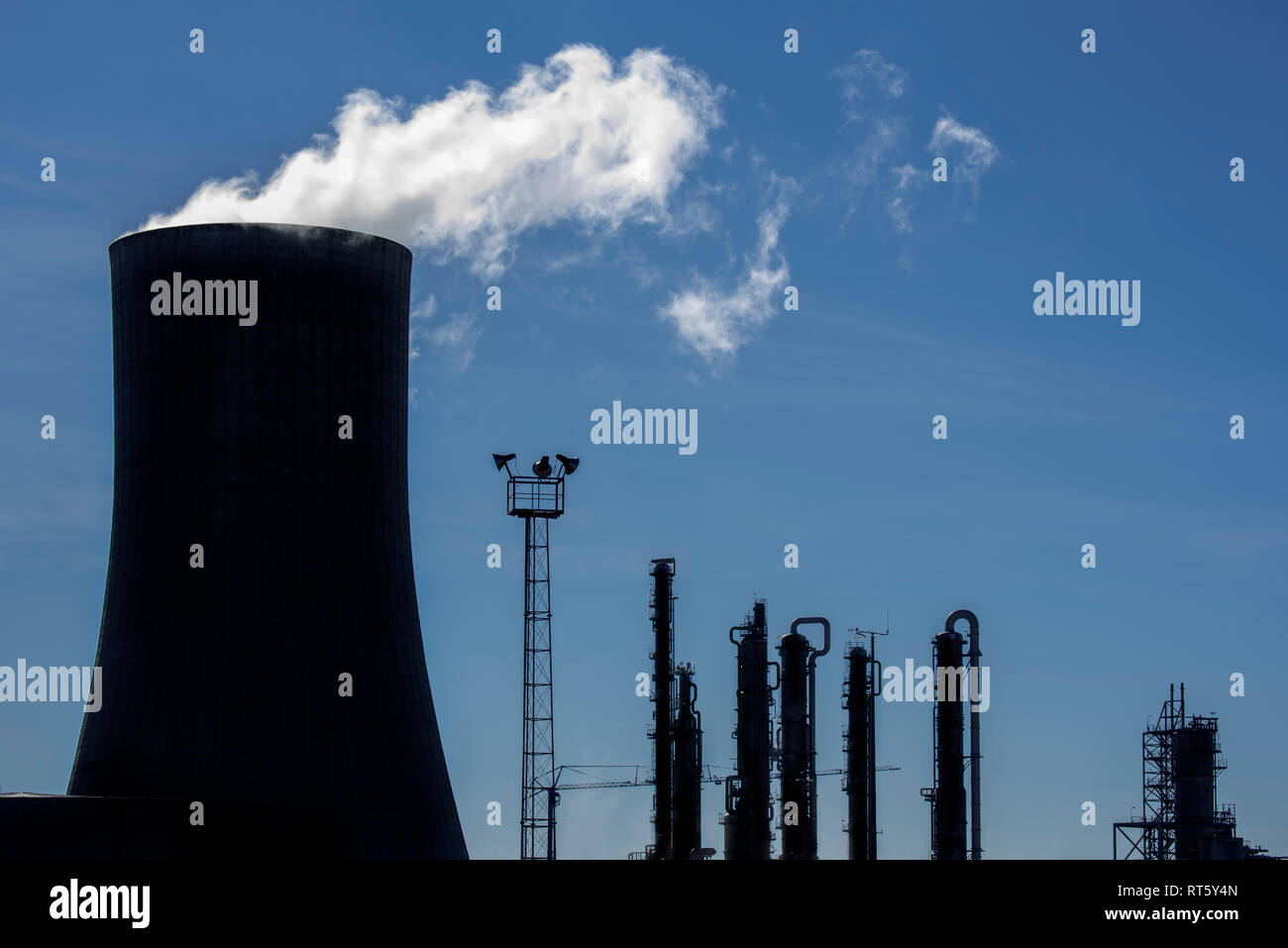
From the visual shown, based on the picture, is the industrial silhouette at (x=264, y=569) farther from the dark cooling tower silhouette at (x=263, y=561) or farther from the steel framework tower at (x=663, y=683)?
the steel framework tower at (x=663, y=683)

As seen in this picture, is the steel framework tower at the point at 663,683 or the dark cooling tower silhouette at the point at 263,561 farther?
the steel framework tower at the point at 663,683

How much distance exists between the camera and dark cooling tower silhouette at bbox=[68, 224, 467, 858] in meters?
51.3

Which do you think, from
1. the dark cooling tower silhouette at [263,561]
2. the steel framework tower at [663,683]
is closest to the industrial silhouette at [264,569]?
the dark cooling tower silhouette at [263,561]

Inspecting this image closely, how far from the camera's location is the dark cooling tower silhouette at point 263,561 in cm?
5131

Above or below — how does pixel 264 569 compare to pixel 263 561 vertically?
below

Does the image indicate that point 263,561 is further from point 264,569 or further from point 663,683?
point 663,683

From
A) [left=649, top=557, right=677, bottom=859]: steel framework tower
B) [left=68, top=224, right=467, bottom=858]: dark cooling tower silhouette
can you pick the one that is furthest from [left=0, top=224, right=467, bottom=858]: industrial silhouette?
[left=649, top=557, right=677, bottom=859]: steel framework tower

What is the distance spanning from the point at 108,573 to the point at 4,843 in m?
8.54

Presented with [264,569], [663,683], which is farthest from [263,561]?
[663,683]

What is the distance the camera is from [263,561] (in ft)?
170

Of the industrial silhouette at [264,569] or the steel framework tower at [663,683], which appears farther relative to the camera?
the steel framework tower at [663,683]
